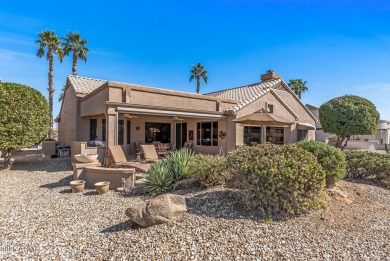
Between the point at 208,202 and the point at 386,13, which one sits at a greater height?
the point at 386,13

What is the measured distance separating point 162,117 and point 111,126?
597 cm

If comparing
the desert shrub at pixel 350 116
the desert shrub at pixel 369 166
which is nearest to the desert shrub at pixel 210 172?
the desert shrub at pixel 369 166

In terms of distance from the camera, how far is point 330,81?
56.4 ft

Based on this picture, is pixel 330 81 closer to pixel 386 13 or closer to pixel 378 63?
pixel 378 63

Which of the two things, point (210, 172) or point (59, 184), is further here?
point (59, 184)

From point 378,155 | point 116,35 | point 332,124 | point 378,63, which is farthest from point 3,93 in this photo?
point 332,124

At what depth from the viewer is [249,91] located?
20.4m

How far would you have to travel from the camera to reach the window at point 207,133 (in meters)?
15.8

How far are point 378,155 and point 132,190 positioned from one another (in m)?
10.4

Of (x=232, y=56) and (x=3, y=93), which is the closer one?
(x=3, y=93)

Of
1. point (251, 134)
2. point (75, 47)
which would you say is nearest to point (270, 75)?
point (251, 134)

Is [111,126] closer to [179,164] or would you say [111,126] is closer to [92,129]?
[179,164]

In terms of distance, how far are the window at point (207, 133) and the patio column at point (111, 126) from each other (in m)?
7.13

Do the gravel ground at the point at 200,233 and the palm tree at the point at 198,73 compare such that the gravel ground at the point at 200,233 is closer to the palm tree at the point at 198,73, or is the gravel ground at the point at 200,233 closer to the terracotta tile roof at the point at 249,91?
the terracotta tile roof at the point at 249,91
